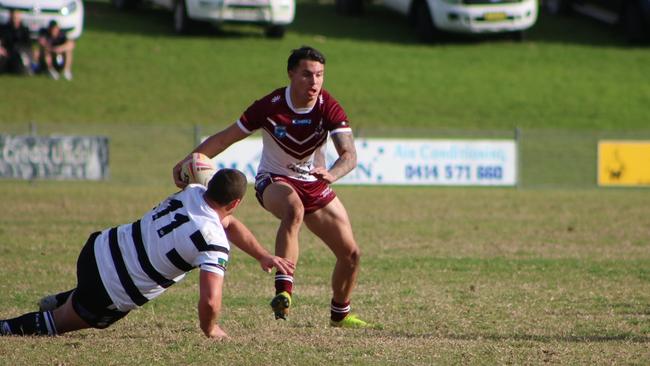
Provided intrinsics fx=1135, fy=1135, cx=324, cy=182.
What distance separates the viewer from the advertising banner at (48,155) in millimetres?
22156

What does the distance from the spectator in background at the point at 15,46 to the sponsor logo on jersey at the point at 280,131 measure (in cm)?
1913

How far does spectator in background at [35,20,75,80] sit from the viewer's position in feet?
88.2

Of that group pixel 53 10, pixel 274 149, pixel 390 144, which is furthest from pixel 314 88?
pixel 53 10

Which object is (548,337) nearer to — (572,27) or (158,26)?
(158,26)

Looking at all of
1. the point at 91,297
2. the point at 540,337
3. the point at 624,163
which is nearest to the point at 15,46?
the point at 624,163

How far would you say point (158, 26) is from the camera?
33.4 metres

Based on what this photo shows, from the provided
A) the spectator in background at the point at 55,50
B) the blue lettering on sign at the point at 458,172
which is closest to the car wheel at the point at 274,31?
the spectator in background at the point at 55,50

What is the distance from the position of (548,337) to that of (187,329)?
2670mm

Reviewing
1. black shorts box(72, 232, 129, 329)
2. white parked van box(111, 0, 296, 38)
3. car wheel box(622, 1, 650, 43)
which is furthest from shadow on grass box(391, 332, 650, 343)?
car wheel box(622, 1, 650, 43)

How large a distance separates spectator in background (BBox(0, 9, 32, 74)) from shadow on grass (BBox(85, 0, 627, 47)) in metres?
4.53

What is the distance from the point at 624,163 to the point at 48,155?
1206 centimetres

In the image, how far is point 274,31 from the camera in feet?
105

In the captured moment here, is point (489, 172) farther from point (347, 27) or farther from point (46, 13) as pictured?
point (347, 27)

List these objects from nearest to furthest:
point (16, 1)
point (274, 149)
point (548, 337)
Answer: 1. point (548, 337)
2. point (274, 149)
3. point (16, 1)
